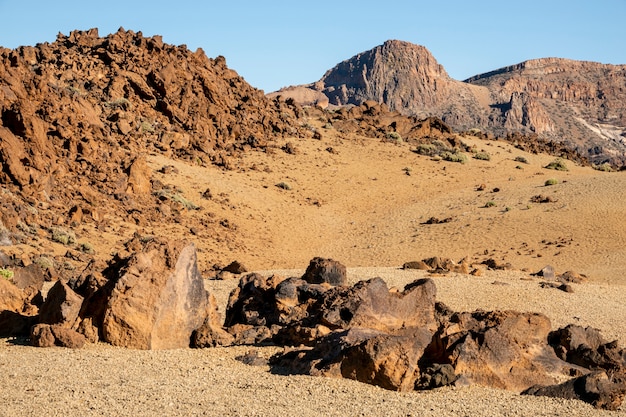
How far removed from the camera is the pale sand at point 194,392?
8930 millimetres

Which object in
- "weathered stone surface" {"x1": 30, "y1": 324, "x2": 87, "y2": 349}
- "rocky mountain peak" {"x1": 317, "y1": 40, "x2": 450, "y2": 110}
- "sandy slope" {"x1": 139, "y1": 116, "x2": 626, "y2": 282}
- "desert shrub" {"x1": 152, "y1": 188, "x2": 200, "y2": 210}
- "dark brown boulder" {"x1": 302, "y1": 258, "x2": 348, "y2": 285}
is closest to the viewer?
"weathered stone surface" {"x1": 30, "y1": 324, "x2": 87, "y2": 349}

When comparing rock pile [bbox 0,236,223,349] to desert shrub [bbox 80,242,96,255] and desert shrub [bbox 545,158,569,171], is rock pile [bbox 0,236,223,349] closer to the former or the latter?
desert shrub [bbox 80,242,96,255]

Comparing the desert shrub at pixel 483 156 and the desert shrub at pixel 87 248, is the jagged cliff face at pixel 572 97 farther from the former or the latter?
the desert shrub at pixel 87 248

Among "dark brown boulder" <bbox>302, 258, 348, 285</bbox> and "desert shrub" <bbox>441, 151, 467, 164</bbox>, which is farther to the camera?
"desert shrub" <bbox>441, 151, 467, 164</bbox>

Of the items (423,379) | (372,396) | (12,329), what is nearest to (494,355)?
(423,379)

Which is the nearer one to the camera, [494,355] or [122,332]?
[494,355]

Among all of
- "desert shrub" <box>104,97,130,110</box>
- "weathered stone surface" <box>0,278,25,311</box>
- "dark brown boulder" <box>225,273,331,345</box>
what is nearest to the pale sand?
"dark brown boulder" <box>225,273,331,345</box>

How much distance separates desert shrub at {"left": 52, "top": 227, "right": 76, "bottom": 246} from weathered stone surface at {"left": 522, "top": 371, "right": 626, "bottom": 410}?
18570mm

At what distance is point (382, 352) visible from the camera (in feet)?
32.8

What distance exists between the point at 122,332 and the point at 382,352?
4241mm

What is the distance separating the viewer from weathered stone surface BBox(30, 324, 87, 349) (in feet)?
38.4

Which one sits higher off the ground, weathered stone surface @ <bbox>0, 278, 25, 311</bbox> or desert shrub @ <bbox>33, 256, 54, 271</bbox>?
weathered stone surface @ <bbox>0, 278, 25, 311</bbox>

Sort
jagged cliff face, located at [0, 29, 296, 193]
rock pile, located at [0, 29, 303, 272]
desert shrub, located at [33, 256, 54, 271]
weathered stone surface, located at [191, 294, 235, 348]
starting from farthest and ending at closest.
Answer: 1. jagged cliff face, located at [0, 29, 296, 193]
2. rock pile, located at [0, 29, 303, 272]
3. desert shrub, located at [33, 256, 54, 271]
4. weathered stone surface, located at [191, 294, 235, 348]

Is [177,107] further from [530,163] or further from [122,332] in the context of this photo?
[122,332]
